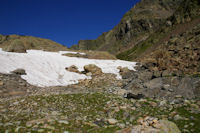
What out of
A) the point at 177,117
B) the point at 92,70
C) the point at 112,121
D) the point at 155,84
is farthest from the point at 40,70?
the point at 177,117

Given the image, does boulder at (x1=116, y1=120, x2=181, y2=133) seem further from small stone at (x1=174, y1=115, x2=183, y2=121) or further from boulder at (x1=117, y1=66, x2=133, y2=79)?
boulder at (x1=117, y1=66, x2=133, y2=79)

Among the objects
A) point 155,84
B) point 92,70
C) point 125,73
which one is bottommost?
point 155,84

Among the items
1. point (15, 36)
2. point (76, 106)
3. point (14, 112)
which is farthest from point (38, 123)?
point (15, 36)

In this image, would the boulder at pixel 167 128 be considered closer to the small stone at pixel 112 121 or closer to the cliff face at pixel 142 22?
the small stone at pixel 112 121

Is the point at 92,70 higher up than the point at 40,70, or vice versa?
the point at 40,70

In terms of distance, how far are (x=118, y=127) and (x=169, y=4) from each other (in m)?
199

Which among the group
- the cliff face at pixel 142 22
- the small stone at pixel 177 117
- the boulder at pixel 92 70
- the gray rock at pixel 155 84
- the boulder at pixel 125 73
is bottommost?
the small stone at pixel 177 117

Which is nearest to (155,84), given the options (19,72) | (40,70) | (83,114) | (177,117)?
(177,117)

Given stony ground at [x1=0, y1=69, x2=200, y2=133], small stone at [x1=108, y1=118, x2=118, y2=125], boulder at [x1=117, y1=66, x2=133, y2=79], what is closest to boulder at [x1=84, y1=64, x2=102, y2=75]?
boulder at [x1=117, y1=66, x2=133, y2=79]

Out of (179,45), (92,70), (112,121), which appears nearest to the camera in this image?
(112,121)

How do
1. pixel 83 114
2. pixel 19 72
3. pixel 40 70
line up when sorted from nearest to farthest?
1. pixel 83 114
2. pixel 19 72
3. pixel 40 70

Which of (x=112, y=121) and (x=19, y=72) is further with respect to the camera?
(x=19, y=72)

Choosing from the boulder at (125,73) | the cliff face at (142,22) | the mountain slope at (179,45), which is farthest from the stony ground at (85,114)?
the cliff face at (142,22)

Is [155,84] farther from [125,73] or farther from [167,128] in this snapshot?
[167,128]
